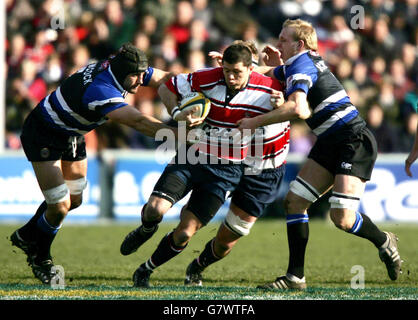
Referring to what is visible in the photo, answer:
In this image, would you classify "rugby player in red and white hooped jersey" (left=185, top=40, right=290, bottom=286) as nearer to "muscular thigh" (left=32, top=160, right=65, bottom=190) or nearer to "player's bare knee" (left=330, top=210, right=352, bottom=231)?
"player's bare knee" (left=330, top=210, right=352, bottom=231)

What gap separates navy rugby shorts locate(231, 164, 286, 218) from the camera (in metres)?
7.39

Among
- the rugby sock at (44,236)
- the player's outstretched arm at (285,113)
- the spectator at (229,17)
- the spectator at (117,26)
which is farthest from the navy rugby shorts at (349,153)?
the spectator at (229,17)

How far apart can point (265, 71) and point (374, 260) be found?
10.5 ft

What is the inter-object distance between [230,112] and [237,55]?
56 centimetres

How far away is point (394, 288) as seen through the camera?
724cm

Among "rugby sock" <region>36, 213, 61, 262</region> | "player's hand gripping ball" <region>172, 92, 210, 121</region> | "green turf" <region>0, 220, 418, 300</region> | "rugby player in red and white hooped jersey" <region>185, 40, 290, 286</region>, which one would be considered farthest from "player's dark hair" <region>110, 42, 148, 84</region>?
"green turf" <region>0, 220, 418, 300</region>

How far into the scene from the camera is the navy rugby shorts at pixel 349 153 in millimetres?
7293

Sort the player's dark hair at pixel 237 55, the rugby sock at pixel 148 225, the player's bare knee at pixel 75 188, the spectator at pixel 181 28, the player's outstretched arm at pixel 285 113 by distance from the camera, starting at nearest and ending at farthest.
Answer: the player's outstretched arm at pixel 285 113
the player's dark hair at pixel 237 55
the rugby sock at pixel 148 225
the player's bare knee at pixel 75 188
the spectator at pixel 181 28

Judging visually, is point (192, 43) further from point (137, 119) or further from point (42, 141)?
point (137, 119)

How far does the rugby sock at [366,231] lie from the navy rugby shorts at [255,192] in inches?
32.5

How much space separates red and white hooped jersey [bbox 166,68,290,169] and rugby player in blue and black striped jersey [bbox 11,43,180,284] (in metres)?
0.48

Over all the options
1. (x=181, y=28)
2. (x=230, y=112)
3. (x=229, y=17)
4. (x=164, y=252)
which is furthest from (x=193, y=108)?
(x=229, y=17)

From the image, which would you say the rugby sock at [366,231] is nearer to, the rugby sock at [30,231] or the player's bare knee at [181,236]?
the player's bare knee at [181,236]

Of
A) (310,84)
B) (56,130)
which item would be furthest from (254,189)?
(56,130)
